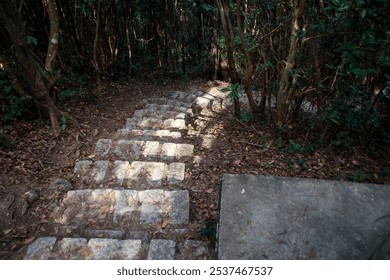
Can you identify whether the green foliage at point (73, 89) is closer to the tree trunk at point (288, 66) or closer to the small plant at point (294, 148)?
the tree trunk at point (288, 66)

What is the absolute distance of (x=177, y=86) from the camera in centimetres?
880

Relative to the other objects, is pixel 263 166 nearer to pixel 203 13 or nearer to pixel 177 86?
pixel 177 86

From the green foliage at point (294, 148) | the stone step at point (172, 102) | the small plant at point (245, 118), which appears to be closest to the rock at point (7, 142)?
the stone step at point (172, 102)

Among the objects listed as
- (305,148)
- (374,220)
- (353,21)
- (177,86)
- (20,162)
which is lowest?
(177,86)

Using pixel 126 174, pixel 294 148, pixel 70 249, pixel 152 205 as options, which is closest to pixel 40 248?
pixel 70 249

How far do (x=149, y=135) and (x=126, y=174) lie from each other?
1231 mm

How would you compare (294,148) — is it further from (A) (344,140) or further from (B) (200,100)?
(B) (200,100)

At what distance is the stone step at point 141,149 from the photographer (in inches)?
161

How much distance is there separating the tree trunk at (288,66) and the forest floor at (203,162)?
0.37m
